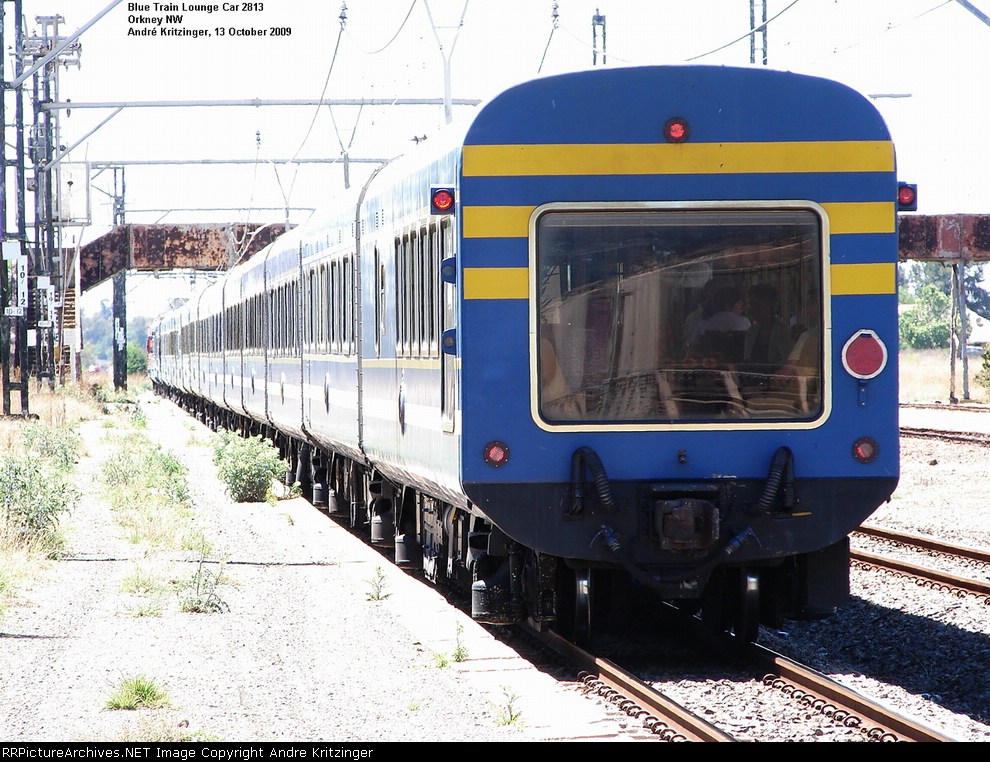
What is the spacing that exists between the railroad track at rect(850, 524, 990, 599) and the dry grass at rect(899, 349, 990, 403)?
3085cm

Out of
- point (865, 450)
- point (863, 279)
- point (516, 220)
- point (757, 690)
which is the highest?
point (516, 220)

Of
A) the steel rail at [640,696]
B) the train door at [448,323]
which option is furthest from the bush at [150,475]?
the steel rail at [640,696]

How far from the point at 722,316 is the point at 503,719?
96.2 inches

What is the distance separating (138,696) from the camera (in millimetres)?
7508

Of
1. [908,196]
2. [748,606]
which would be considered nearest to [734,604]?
[748,606]

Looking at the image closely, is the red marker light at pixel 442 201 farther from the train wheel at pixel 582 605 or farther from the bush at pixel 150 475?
the bush at pixel 150 475

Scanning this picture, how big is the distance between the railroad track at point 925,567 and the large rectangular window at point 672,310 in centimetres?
324

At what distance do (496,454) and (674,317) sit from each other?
1132 mm

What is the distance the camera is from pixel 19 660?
883 cm

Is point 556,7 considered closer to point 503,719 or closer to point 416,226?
point 416,226

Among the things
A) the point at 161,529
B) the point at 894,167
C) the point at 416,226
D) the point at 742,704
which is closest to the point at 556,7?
the point at 161,529

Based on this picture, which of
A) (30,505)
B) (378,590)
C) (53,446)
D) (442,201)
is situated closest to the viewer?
(442,201)

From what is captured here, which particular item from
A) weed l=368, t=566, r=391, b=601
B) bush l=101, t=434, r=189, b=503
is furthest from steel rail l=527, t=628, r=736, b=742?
bush l=101, t=434, r=189, b=503

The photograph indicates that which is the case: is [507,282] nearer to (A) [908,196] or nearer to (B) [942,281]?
(A) [908,196]
